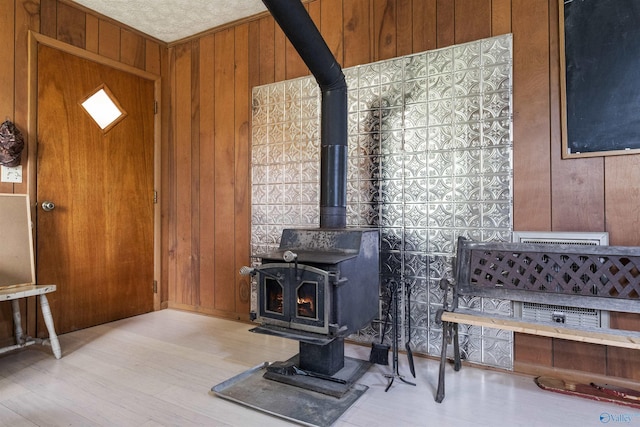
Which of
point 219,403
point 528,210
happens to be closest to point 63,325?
point 219,403

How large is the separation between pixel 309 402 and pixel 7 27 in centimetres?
306

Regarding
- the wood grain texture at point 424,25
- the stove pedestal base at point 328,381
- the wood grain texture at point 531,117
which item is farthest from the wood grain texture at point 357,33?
the stove pedestal base at point 328,381

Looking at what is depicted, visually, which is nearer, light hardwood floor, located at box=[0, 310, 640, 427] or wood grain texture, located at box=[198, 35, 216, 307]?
light hardwood floor, located at box=[0, 310, 640, 427]

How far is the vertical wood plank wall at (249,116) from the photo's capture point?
78.1 inches

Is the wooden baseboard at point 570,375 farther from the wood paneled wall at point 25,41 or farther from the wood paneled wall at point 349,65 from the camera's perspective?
the wood paneled wall at point 25,41

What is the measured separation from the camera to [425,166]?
2.34 meters

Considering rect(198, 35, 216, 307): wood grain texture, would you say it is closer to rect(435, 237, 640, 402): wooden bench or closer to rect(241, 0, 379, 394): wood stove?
rect(241, 0, 379, 394): wood stove

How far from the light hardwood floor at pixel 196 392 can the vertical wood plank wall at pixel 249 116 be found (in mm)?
364

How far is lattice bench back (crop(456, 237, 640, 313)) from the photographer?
1.80 m

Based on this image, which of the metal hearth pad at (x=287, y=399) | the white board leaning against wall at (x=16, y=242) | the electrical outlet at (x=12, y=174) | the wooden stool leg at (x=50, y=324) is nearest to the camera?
the metal hearth pad at (x=287, y=399)

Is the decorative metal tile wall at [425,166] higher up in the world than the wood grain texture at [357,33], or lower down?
lower down

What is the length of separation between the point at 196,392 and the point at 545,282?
1880 mm

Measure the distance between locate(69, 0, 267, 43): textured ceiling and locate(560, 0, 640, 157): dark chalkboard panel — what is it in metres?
2.11

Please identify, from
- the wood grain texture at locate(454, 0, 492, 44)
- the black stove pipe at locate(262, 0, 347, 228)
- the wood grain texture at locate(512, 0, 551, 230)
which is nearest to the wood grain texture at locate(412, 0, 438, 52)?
the wood grain texture at locate(454, 0, 492, 44)
